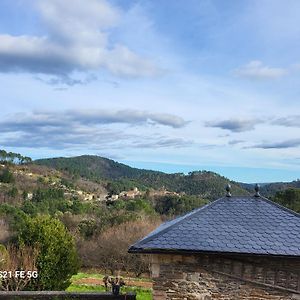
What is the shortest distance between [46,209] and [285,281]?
4677cm

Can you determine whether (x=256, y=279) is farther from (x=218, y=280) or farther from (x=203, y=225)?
(x=203, y=225)

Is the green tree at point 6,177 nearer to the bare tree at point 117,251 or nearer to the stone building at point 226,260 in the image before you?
the bare tree at point 117,251

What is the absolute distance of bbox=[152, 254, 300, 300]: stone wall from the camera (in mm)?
6297

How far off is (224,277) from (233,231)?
702mm

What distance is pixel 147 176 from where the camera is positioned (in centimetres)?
11138

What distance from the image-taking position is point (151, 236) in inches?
269

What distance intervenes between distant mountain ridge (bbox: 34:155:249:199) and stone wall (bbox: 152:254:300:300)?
5057 centimetres

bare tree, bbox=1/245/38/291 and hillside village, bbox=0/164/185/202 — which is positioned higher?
hillside village, bbox=0/164/185/202

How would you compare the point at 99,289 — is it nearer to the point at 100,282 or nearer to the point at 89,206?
the point at 100,282

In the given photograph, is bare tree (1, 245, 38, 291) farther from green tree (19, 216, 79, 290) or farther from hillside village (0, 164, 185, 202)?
hillside village (0, 164, 185, 202)

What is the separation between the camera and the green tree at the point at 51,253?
18031mm

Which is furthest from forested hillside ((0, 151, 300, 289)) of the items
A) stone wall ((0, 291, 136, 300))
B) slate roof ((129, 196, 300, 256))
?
slate roof ((129, 196, 300, 256))

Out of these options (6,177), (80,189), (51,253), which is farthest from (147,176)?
(51,253)

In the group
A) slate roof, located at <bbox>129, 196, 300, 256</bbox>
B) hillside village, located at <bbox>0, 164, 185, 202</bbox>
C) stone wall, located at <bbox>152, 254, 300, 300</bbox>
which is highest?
hillside village, located at <bbox>0, 164, 185, 202</bbox>
